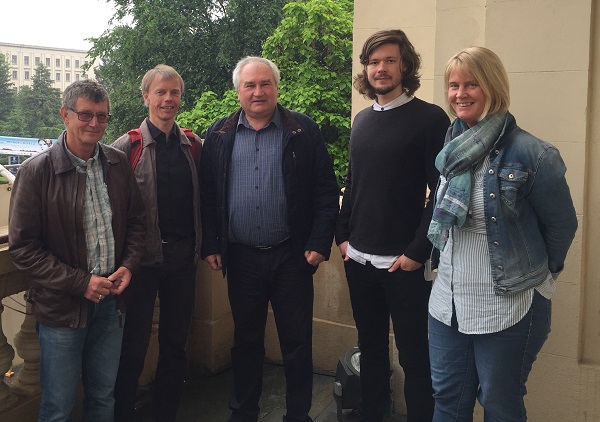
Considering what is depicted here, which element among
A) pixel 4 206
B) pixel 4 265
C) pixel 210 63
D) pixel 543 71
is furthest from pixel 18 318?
pixel 210 63

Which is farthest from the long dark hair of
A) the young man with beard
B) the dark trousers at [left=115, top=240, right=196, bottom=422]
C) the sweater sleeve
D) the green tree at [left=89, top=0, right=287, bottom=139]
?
the green tree at [left=89, top=0, right=287, bottom=139]

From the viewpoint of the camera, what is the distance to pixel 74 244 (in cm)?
215

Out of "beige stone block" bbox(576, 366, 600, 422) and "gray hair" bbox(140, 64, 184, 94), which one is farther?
"gray hair" bbox(140, 64, 184, 94)

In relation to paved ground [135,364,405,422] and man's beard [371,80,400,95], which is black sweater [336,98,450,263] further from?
paved ground [135,364,405,422]

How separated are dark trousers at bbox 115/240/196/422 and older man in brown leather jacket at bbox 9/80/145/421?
0.24 meters

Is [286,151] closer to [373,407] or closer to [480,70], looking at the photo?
[480,70]

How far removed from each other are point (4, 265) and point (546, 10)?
2615 mm

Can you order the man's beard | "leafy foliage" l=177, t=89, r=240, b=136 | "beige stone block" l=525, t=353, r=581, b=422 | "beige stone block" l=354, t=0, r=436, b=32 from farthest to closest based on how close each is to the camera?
"leafy foliage" l=177, t=89, r=240, b=136
"beige stone block" l=354, t=0, r=436, b=32
"beige stone block" l=525, t=353, r=581, b=422
the man's beard

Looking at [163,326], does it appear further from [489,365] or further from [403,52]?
[403,52]

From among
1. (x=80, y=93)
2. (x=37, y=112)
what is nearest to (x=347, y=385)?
(x=80, y=93)

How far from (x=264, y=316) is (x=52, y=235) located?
3.60 feet

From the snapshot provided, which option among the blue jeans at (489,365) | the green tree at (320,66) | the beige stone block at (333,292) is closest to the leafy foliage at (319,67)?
the green tree at (320,66)

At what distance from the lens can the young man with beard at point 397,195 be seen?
225 centimetres

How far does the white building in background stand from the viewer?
82.2m
